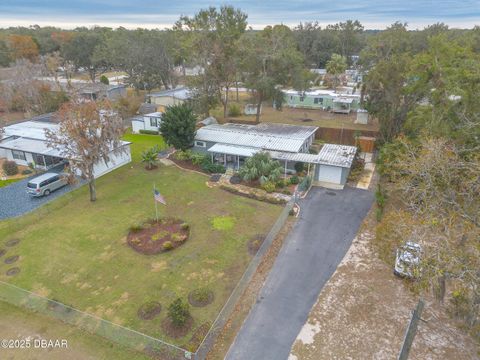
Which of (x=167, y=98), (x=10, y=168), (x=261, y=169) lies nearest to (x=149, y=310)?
(x=261, y=169)

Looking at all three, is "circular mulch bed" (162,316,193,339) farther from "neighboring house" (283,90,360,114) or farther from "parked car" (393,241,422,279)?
"neighboring house" (283,90,360,114)

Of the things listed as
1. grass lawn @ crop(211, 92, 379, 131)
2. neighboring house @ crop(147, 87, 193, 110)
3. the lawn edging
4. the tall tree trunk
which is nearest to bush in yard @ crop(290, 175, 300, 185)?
the lawn edging

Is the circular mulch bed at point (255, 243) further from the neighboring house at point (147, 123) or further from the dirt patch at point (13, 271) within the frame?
the neighboring house at point (147, 123)

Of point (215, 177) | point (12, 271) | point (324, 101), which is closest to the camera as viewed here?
point (12, 271)

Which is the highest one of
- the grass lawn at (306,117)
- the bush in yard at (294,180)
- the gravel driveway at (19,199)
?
the grass lawn at (306,117)

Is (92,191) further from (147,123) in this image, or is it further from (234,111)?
(234,111)

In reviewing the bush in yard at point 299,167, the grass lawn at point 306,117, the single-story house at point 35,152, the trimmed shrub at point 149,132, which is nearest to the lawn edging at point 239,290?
the bush in yard at point 299,167
